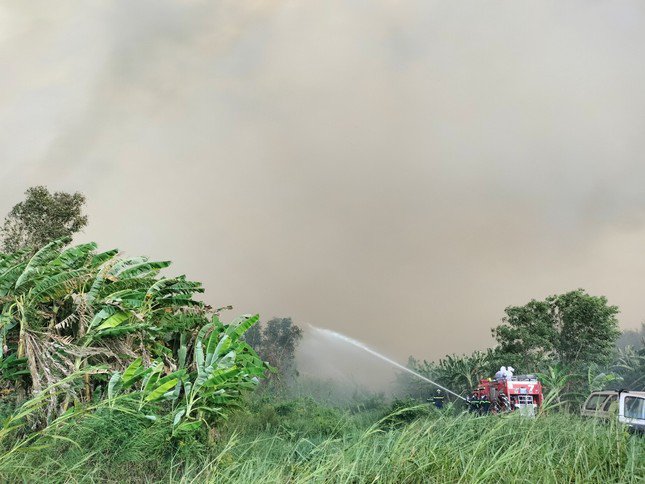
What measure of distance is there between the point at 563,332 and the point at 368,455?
98.9 ft

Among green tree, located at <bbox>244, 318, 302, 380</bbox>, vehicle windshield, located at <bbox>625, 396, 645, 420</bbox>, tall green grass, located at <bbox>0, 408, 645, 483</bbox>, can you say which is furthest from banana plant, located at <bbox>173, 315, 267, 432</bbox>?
green tree, located at <bbox>244, 318, 302, 380</bbox>

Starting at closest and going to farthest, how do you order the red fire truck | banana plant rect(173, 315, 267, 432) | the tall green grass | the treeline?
1. the tall green grass
2. banana plant rect(173, 315, 267, 432)
3. the red fire truck
4. the treeline

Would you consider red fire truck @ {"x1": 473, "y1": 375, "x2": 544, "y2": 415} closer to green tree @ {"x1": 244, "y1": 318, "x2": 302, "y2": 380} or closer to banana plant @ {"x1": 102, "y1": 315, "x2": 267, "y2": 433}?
banana plant @ {"x1": 102, "y1": 315, "x2": 267, "y2": 433}

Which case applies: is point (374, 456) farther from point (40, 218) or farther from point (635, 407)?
point (40, 218)

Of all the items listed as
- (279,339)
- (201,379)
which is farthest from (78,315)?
(279,339)

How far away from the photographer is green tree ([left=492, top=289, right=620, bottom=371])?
33.2 meters

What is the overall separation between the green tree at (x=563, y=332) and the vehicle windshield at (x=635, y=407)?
21.4 m

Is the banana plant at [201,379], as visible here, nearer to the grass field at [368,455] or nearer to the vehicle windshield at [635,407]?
the grass field at [368,455]

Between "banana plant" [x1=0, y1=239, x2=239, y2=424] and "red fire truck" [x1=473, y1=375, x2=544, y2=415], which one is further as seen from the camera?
"red fire truck" [x1=473, y1=375, x2=544, y2=415]

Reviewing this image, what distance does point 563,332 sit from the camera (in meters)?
34.3

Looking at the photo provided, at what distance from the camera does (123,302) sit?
37.8 feet

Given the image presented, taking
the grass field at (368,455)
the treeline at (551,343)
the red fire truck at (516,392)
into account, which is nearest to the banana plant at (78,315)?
the grass field at (368,455)

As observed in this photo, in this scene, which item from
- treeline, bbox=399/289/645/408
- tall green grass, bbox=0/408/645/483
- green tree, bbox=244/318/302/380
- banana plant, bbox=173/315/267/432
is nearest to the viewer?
tall green grass, bbox=0/408/645/483

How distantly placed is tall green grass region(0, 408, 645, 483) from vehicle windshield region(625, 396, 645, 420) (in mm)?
2344
